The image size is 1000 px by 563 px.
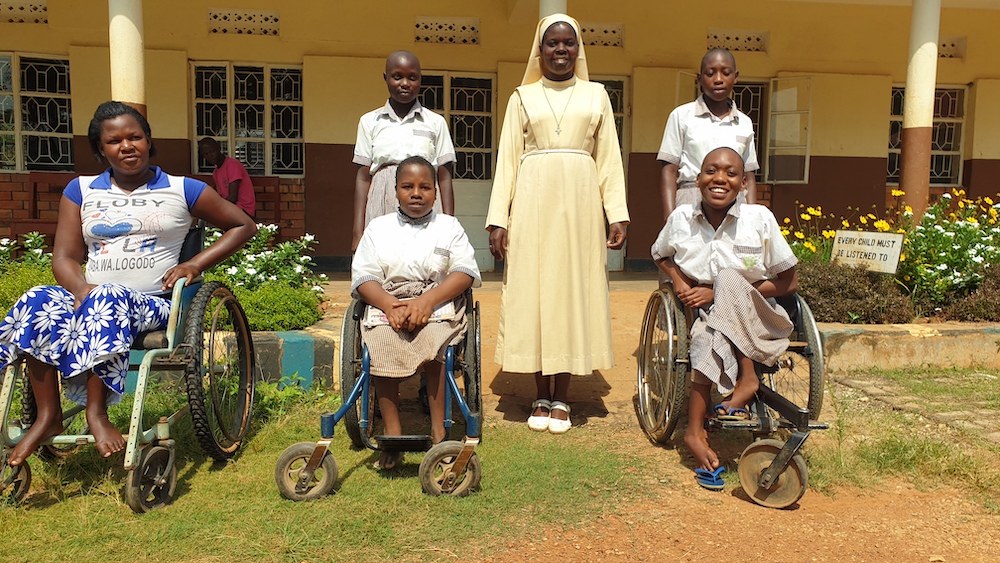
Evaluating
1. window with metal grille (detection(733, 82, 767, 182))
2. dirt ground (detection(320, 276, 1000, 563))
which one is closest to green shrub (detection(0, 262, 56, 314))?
dirt ground (detection(320, 276, 1000, 563))

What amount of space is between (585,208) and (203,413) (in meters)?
1.88

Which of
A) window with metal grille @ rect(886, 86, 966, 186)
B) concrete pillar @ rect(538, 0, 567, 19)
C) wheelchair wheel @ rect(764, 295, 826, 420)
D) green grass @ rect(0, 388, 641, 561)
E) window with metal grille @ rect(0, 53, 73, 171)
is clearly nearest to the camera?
green grass @ rect(0, 388, 641, 561)

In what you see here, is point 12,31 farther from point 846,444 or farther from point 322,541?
point 846,444

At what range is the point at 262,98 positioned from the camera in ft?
27.0

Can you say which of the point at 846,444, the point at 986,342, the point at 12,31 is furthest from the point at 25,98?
the point at 986,342

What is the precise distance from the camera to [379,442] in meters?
2.82

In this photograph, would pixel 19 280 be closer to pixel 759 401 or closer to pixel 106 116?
pixel 106 116

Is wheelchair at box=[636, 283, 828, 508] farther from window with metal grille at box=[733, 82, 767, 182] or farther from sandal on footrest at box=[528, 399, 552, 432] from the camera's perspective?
window with metal grille at box=[733, 82, 767, 182]

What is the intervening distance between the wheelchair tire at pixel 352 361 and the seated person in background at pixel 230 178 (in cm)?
495

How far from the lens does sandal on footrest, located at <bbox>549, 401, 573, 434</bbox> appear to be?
3.57 m

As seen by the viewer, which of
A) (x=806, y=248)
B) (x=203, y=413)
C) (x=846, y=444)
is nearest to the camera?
(x=203, y=413)

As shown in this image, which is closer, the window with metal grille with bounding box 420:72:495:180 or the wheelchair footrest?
the wheelchair footrest

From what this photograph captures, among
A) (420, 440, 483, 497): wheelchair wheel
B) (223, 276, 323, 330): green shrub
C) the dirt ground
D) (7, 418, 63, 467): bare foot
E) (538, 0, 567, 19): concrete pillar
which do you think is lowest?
the dirt ground

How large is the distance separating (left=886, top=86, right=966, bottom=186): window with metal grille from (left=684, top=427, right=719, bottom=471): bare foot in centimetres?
780
